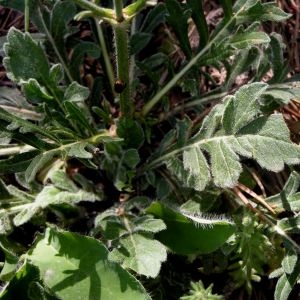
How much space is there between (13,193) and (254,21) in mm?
960

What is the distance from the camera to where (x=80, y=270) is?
1798 mm

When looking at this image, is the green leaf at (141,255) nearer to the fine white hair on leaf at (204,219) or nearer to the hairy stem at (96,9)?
the fine white hair on leaf at (204,219)

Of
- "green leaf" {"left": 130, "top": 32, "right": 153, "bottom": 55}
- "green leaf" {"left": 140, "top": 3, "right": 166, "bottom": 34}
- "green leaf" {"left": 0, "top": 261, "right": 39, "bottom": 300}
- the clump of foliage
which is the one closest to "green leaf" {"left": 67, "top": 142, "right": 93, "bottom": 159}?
the clump of foliage

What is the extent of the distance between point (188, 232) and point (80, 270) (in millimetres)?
355

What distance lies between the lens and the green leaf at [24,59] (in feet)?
6.11

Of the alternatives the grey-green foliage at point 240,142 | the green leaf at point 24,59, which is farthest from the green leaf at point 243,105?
the green leaf at point 24,59

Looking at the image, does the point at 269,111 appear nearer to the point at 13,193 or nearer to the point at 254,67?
the point at 254,67

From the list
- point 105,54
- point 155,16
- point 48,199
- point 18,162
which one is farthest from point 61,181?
point 155,16

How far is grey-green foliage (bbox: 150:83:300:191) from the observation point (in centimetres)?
170

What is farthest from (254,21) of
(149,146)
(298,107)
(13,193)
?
(13,193)

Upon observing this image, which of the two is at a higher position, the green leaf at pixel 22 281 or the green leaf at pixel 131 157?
the green leaf at pixel 131 157

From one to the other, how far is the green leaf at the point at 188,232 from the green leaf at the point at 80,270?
230mm

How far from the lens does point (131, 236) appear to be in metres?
1.82

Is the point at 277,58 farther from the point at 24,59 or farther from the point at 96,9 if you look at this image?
the point at 24,59
